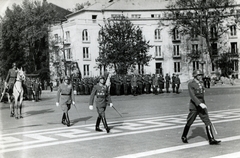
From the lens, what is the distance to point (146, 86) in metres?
33.8

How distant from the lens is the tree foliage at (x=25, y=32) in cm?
6134

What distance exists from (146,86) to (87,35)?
30281mm

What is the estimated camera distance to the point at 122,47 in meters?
50.6

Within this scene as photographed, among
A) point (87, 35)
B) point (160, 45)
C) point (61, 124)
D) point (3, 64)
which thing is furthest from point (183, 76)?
point (61, 124)

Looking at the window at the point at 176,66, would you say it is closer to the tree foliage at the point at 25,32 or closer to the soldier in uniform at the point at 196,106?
the tree foliage at the point at 25,32

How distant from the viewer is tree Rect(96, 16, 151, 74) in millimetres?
51000

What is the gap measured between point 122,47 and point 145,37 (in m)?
14.8

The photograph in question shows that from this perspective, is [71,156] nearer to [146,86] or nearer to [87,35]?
[146,86]

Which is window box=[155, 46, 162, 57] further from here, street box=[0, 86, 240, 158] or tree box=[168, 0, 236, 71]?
street box=[0, 86, 240, 158]

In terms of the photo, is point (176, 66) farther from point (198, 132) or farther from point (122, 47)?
point (198, 132)

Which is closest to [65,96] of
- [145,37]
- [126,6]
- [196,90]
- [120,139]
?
[120,139]

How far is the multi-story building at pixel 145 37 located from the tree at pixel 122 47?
338 inches

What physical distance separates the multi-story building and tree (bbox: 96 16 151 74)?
338 inches

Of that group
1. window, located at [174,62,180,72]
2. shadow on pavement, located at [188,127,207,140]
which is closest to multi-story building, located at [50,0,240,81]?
window, located at [174,62,180,72]
